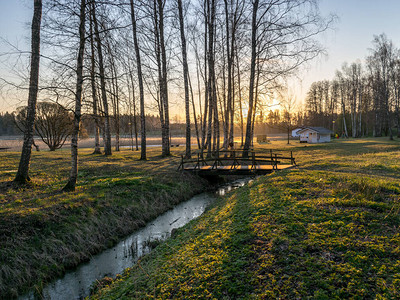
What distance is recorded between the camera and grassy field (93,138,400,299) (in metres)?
3.30

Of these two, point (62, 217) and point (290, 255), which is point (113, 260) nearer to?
point (62, 217)

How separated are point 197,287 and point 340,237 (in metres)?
2.82

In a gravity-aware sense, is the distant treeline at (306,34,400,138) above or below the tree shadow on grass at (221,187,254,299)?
above

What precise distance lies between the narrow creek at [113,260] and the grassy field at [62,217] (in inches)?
11.1

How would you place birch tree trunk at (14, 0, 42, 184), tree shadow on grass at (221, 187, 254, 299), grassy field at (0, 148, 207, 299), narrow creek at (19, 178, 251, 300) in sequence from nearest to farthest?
tree shadow on grass at (221, 187, 254, 299) < narrow creek at (19, 178, 251, 300) < grassy field at (0, 148, 207, 299) < birch tree trunk at (14, 0, 42, 184)

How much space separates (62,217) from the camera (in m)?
7.37

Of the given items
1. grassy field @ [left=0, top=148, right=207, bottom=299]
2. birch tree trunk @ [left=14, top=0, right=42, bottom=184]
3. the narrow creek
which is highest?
birch tree trunk @ [left=14, top=0, right=42, bottom=184]

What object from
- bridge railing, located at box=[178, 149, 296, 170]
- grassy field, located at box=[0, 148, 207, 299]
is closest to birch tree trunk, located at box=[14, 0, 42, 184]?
grassy field, located at box=[0, 148, 207, 299]

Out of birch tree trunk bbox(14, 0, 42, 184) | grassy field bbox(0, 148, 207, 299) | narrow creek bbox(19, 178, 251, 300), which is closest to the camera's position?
narrow creek bbox(19, 178, 251, 300)

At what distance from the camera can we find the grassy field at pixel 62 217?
5.75 meters

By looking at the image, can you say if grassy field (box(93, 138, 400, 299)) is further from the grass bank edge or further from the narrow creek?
the narrow creek

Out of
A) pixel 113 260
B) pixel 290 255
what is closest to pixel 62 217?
pixel 113 260

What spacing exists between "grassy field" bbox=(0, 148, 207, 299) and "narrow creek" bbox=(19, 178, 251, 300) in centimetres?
28

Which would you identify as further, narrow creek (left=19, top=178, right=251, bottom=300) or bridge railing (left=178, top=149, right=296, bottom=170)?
bridge railing (left=178, top=149, right=296, bottom=170)
